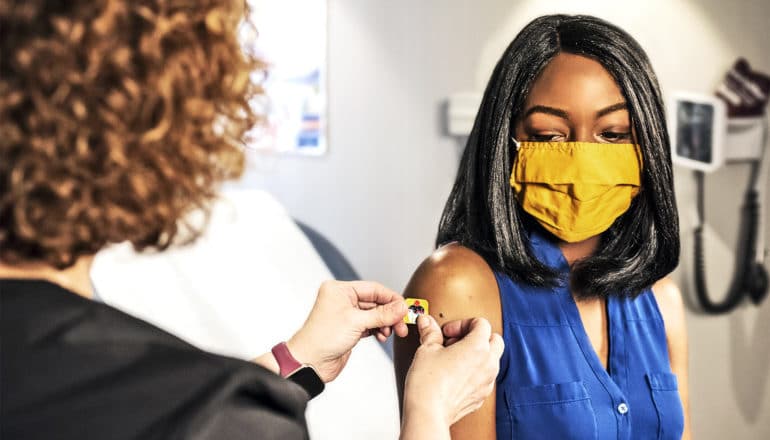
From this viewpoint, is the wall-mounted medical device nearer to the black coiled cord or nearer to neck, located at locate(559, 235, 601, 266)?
the black coiled cord

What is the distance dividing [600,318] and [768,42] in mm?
1771

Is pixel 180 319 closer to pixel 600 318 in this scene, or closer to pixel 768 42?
pixel 600 318

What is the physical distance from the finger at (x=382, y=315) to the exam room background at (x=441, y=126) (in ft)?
5.55

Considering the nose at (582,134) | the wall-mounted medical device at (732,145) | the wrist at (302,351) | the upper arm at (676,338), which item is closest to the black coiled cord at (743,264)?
the wall-mounted medical device at (732,145)

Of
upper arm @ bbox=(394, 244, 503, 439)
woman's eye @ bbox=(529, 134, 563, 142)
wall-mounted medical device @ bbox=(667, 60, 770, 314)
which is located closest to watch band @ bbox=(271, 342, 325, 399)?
upper arm @ bbox=(394, 244, 503, 439)

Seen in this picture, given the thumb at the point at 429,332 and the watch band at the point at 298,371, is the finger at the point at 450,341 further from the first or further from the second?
the watch band at the point at 298,371

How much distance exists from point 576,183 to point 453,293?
283 millimetres

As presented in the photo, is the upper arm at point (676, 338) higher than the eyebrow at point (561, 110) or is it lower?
lower

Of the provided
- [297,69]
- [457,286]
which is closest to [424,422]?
[457,286]

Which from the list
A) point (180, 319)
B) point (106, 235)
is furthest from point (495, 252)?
point (180, 319)

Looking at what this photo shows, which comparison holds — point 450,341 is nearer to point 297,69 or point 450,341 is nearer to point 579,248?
point 579,248

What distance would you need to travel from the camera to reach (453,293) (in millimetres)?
1327

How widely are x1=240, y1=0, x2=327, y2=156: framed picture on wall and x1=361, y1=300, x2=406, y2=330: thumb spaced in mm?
1919

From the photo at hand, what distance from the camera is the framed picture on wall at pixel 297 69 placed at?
3059mm
